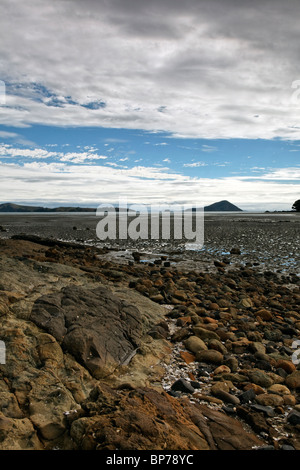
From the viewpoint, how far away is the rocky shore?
3908 mm

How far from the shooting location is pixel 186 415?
A: 14.4 ft

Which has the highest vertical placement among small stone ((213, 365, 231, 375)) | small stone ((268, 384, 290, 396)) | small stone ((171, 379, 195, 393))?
small stone ((171, 379, 195, 393))

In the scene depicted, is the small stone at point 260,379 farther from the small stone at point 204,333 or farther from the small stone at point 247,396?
the small stone at point 204,333

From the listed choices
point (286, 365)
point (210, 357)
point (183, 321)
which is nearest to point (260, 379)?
point (286, 365)

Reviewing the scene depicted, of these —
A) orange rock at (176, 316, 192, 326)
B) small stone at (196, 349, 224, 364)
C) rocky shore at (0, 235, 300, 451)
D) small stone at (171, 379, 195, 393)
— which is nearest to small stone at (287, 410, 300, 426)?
rocky shore at (0, 235, 300, 451)

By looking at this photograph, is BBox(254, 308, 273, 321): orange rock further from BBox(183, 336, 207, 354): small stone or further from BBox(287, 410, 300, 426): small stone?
BBox(287, 410, 300, 426): small stone

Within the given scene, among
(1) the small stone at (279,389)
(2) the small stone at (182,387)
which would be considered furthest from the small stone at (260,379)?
(2) the small stone at (182,387)

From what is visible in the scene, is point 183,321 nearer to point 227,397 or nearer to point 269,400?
point 227,397

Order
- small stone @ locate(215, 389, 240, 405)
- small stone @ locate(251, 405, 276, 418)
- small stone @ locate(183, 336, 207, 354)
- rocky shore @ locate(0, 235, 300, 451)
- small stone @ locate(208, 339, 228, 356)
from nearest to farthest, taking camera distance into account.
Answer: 1. rocky shore @ locate(0, 235, 300, 451)
2. small stone @ locate(251, 405, 276, 418)
3. small stone @ locate(215, 389, 240, 405)
4. small stone @ locate(183, 336, 207, 354)
5. small stone @ locate(208, 339, 228, 356)

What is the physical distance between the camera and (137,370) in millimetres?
5906

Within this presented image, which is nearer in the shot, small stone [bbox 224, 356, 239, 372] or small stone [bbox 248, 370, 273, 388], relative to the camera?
small stone [bbox 248, 370, 273, 388]
